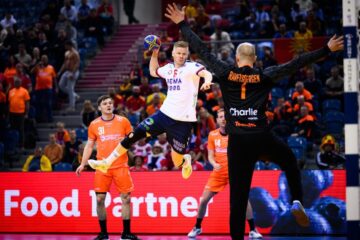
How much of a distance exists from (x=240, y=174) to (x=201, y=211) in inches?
205

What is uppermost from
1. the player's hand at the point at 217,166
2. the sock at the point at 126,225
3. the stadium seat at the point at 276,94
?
the stadium seat at the point at 276,94

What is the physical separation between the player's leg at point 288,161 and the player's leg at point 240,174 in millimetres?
172

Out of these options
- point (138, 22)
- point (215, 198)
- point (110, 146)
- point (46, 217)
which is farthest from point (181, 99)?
point (138, 22)

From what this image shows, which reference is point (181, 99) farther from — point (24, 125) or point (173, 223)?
point (24, 125)

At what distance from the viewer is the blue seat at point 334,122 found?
19.8 m

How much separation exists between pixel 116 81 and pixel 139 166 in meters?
7.40

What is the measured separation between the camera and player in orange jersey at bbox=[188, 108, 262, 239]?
1419cm

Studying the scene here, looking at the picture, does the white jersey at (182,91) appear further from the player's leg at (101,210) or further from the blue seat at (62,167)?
the blue seat at (62,167)

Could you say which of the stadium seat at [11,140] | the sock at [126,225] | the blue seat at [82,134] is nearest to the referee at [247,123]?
the sock at [126,225]

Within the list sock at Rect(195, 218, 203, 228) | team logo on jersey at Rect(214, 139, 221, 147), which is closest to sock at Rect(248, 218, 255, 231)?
sock at Rect(195, 218, 203, 228)

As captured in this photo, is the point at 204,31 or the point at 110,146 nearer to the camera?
the point at 110,146

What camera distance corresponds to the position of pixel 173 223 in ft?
51.4

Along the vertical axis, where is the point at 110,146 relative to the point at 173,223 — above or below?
above

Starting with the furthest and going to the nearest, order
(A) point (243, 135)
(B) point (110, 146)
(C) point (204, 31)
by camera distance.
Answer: (C) point (204, 31)
(B) point (110, 146)
(A) point (243, 135)
